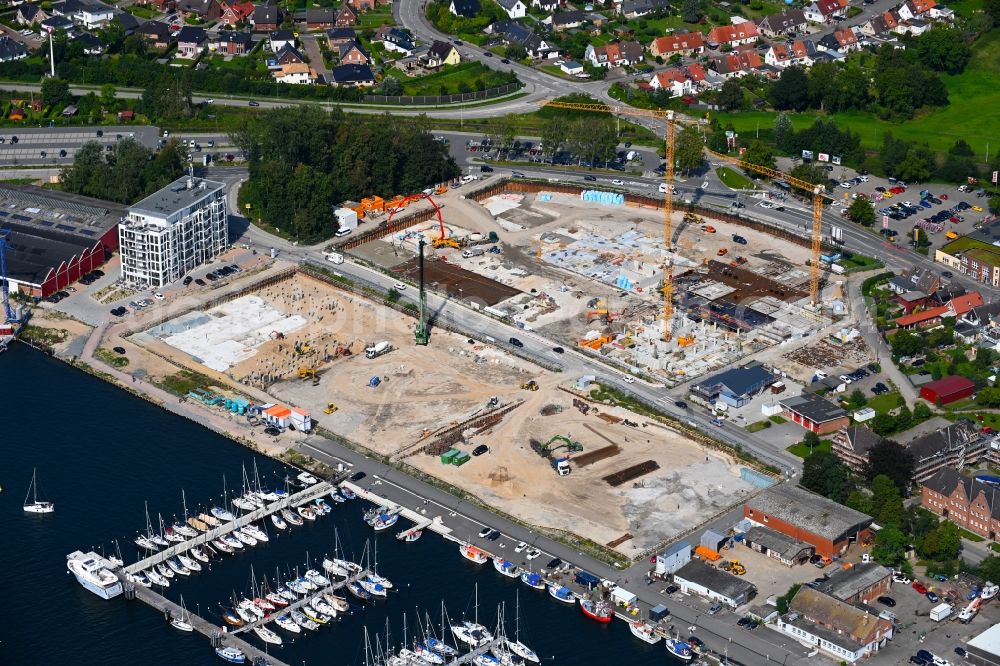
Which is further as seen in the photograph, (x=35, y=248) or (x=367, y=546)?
(x=35, y=248)

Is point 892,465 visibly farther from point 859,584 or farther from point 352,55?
point 352,55

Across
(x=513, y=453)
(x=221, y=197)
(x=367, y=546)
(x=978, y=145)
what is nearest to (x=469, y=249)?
(x=221, y=197)

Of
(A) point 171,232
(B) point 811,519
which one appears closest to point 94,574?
(B) point 811,519

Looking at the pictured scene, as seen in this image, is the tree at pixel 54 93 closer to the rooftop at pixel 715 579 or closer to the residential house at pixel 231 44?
the residential house at pixel 231 44

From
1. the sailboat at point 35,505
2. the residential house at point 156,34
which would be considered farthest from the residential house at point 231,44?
the sailboat at point 35,505

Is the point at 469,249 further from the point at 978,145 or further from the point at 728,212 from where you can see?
the point at 978,145

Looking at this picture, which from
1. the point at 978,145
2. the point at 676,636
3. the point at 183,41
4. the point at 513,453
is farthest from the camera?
the point at 183,41
